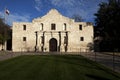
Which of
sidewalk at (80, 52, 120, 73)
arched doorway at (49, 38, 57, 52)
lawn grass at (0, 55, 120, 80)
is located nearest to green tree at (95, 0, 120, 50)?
arched doorway at (49, 38, 57, 52)

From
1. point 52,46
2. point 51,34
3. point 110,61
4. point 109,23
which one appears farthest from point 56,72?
point 52,46

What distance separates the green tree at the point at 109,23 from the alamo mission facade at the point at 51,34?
2731 mm

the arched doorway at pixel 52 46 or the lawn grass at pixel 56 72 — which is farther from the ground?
the arched doorway at pixel 52 46

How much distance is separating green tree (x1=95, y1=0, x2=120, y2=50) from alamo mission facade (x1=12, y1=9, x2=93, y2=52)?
108 inches

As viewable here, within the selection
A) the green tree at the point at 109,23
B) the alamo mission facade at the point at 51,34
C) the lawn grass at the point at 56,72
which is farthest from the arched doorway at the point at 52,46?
the lawn grass at the point at 56,72

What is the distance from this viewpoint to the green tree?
49312 mm

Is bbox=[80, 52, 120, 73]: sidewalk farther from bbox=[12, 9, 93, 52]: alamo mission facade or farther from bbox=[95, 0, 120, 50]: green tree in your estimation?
bbox=[12, 9, 93, 52]: alamo mission facade

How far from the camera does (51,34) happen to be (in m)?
52.6

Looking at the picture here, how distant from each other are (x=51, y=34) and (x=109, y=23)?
12.6 m

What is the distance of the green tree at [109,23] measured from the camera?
4931 centimetres

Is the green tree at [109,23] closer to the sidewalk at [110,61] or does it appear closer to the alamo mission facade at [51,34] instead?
the alamo mission facade at [51,34]

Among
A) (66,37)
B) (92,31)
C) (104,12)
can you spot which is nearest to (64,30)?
(66,37)

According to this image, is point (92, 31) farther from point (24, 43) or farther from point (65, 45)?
point (24, 43)

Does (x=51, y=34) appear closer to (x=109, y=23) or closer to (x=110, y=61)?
(x=109, y=23)
